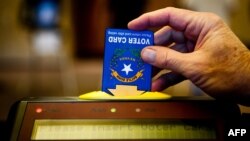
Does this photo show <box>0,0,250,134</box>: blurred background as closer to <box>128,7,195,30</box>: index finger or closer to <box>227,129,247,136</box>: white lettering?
<box>128,7,195,30</box>: index finger

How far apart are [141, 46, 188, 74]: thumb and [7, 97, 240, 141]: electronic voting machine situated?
65mm

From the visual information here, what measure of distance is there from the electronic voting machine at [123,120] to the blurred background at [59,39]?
2771mm

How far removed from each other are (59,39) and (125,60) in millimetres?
3902

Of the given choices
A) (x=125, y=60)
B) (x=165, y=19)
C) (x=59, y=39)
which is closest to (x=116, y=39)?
(x=125, y=60)

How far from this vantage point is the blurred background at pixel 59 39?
382 centimetres

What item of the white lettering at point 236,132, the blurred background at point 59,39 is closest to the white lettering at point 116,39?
the white lettering at point 236,132

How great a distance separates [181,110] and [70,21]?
4.58 meters

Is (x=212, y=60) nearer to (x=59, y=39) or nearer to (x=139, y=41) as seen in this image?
(x=139, y=41)

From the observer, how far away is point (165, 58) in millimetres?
647

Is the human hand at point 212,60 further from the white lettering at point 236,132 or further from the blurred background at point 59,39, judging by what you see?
the blurred background at point 59,39

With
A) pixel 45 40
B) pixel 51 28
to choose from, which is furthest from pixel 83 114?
pixel 45 40

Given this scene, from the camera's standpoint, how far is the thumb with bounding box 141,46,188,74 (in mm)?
619

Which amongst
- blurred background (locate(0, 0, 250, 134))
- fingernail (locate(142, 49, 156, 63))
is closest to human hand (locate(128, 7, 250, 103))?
fingernail (locate(142, 49, 156, 63))

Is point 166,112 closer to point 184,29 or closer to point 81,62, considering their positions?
point 184,29
